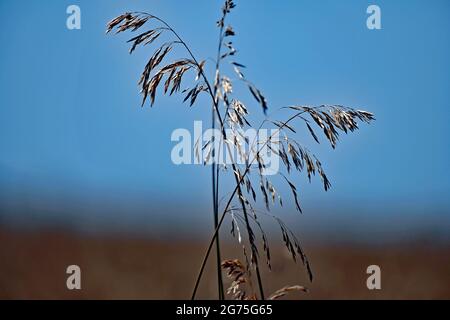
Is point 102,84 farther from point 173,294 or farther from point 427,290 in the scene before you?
point 427,290

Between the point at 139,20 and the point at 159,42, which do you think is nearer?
the point at 139,20

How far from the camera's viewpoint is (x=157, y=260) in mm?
1679

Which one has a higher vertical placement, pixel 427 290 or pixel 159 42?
pixel 159 42

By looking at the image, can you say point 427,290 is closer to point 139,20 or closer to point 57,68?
point 139,20

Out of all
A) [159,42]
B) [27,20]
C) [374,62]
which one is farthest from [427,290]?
[27,20]

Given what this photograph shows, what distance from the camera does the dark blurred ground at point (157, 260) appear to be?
1.64 metres

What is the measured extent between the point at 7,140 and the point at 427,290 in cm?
149

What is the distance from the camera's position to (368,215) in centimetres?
162

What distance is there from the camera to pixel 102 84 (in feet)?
5.57

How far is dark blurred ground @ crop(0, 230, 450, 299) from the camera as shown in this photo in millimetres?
1642

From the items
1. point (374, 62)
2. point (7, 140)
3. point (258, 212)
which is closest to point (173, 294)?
point (258, 212)
